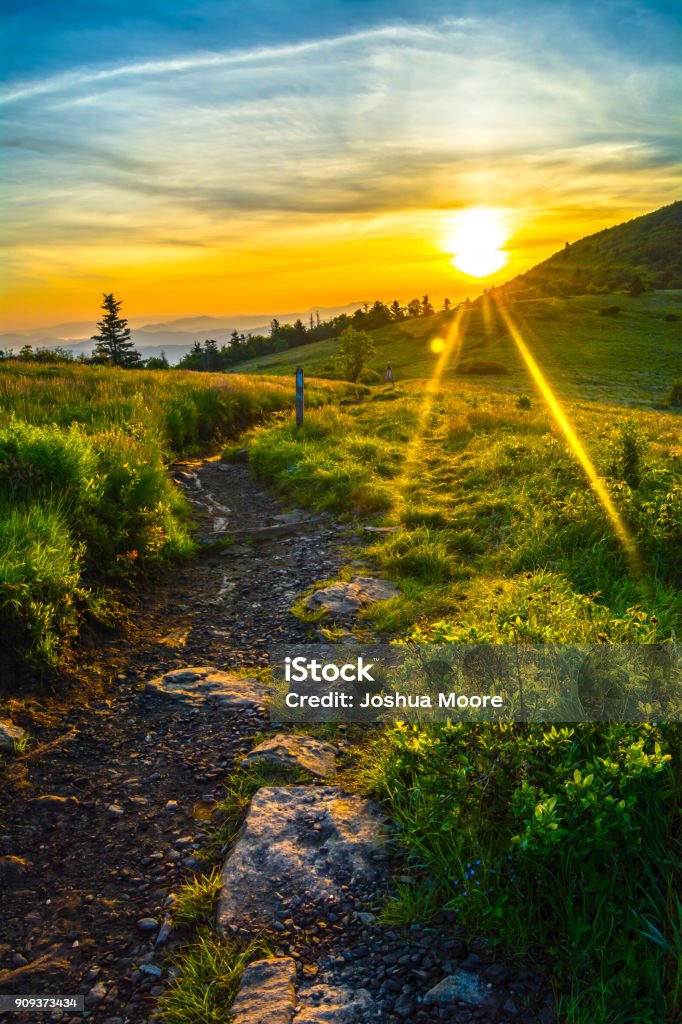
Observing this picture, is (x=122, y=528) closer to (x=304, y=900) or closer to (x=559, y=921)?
(x=304, y=900)

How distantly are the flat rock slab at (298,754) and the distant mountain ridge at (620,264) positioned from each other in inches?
4392

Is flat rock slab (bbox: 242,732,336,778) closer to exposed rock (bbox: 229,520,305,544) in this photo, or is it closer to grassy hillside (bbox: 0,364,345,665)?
grassy hillside (bbox: 0,364,345,665)

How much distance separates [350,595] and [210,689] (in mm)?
1972

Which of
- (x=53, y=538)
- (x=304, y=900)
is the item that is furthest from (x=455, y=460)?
(x=304, y=900)

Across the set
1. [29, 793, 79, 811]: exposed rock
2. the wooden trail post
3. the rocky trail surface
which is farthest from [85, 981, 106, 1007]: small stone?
the wooden trail post

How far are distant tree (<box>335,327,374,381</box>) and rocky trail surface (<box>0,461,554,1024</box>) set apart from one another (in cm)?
3982

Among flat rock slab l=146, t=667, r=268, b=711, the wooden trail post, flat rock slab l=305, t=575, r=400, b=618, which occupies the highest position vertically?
the wooden trail post

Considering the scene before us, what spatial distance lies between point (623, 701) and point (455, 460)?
375 inches

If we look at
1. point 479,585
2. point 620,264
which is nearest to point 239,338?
point 620,264

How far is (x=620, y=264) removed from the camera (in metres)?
151

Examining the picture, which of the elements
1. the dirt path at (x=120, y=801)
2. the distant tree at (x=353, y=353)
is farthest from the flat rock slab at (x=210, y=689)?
the distant tree at (x=353, y=353)

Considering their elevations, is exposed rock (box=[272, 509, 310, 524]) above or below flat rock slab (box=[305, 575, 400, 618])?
above

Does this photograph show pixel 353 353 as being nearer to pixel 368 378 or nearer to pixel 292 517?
pixel 368 378

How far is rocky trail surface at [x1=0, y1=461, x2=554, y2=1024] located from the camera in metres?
2.52
